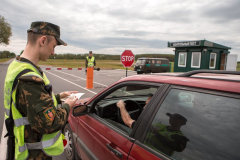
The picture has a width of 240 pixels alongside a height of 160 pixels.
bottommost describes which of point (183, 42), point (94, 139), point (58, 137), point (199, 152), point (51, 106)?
point (94, 139)

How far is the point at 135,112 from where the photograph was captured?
2.47 metres

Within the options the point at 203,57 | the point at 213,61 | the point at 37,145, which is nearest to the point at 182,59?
the point at 203,57

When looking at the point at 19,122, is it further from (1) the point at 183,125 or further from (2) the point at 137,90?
(2) the point at 137,90

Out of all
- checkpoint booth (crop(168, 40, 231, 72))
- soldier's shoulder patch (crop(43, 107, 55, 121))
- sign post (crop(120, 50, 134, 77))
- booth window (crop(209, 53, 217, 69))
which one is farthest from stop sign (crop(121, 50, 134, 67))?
booth window (crop(209, 53, 217, 69))

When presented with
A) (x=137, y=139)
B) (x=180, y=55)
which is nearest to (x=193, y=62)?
(x=180, y=55)

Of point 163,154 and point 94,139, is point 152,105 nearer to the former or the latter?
point 163,154

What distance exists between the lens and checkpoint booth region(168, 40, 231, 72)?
15.5 m

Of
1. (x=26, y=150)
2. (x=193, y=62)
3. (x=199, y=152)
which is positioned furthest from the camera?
(x=193, y=62)

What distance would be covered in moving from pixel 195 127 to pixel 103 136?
99 cm

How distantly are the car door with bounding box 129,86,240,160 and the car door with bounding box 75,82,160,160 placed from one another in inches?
6.6

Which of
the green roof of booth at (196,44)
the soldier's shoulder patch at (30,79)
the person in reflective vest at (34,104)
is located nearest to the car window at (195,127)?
the person in reflective vest at (34,104)

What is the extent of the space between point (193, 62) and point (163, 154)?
55.2 ft

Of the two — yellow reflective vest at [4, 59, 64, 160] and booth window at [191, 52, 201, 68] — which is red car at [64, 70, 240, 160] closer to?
yellow reflective vest at [4, 59, 64, 160]

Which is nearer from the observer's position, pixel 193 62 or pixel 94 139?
pixel 94 139
